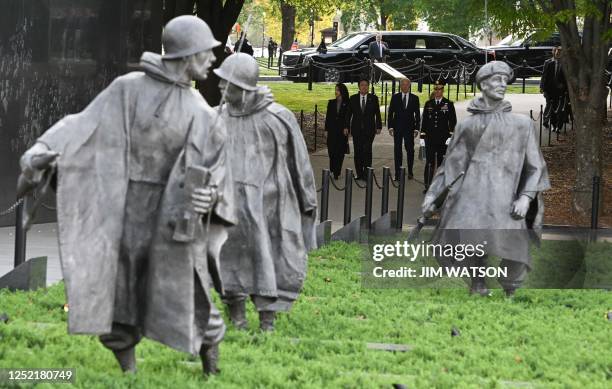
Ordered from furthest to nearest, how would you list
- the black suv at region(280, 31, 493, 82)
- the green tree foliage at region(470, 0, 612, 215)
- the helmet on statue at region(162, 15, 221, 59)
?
1. the black suv at region(280, 31, 493, 82)
2. the green tree foliage at region(470, 0, 612, 215)
3. the helmet on statue at region(162, 15, 221, 59)

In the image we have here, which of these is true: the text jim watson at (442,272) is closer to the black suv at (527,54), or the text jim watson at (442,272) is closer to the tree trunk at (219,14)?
the tree trunk at (219,14)

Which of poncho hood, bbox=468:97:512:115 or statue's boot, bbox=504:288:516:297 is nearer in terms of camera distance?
poncho hood, bbox=468:97:512:115

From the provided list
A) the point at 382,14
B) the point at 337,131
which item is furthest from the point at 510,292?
the point at 382,14

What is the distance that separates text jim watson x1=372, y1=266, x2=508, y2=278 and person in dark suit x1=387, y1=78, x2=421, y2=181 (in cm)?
957

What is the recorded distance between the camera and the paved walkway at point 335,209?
16.5 m

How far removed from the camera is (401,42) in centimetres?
4509

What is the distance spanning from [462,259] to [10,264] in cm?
457

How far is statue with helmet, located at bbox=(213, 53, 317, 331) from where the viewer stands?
11703mm

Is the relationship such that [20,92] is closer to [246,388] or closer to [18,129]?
[18,129]

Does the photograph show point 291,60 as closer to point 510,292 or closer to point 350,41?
point 350,41

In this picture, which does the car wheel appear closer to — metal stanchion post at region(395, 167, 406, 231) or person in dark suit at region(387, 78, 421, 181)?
person in dark suit at region(387, 78, 421, 181)

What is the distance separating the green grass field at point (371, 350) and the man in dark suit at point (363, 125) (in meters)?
10.9

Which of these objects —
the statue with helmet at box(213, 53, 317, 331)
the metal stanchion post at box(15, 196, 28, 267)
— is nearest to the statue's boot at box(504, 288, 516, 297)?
the statue with helmet at box(213, 53, 317, 331)

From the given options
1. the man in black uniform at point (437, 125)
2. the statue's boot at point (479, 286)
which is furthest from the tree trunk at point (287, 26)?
the statue's boot at point (479, 286)
